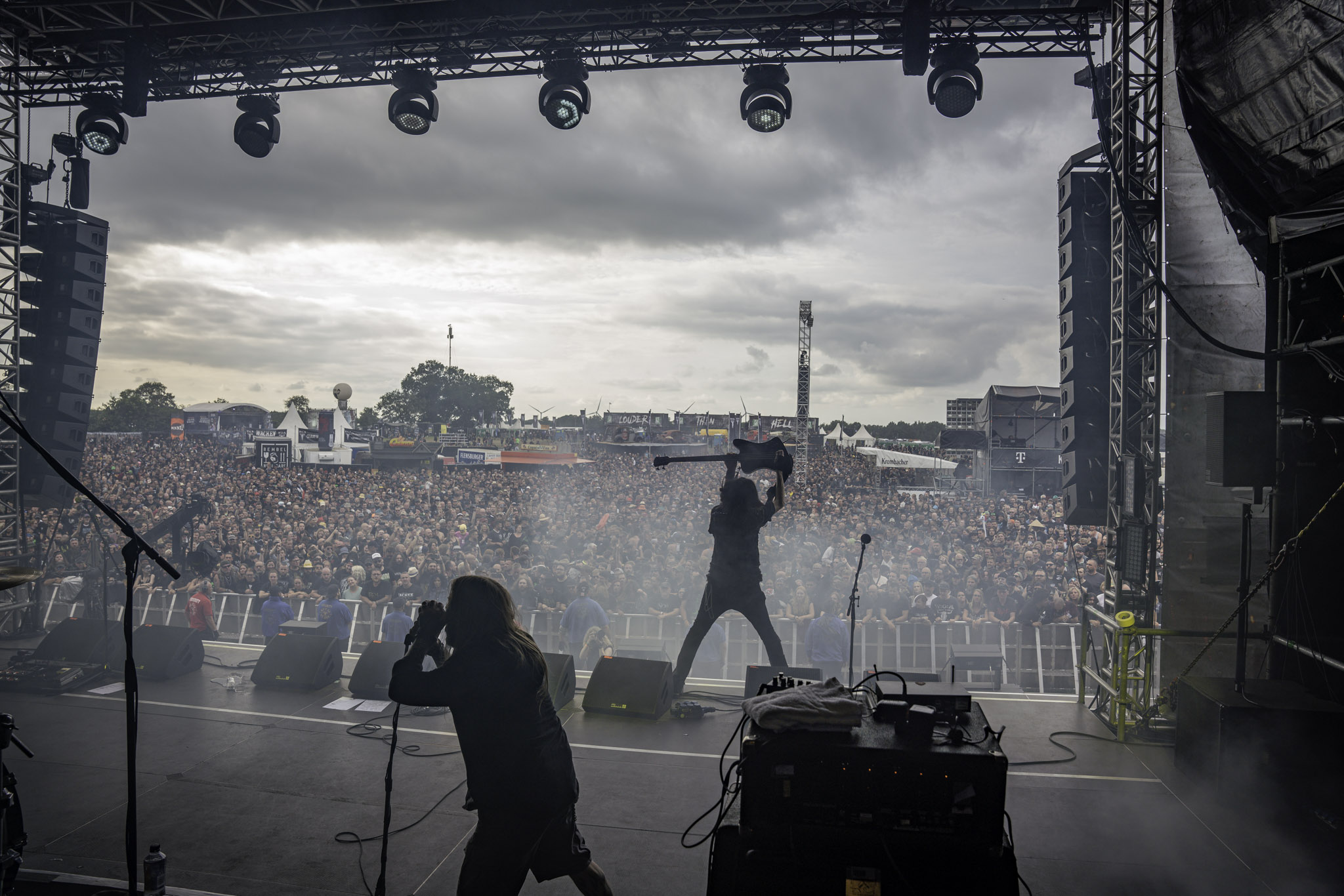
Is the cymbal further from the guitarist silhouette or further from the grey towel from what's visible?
the guitarist silhouette

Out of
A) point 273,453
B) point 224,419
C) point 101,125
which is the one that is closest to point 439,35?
point 101,125

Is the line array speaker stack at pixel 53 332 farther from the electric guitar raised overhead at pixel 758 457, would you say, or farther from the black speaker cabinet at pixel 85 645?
the electric guitar raised overhead at pixel 758 457

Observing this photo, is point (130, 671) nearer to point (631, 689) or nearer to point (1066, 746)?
point (631, 689)

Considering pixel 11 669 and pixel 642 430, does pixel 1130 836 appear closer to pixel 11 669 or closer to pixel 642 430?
pixel 11 669

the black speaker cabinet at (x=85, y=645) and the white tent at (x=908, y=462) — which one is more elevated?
the white tent at (x=908, y=462)

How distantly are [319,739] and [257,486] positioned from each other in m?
17.9

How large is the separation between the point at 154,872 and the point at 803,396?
93.7 feet

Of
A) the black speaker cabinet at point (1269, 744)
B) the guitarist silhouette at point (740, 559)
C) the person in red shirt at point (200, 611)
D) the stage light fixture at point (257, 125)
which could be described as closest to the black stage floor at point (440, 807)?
the black speaker cabinet at point (1269, 744)

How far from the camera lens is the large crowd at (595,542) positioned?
34.1 ft

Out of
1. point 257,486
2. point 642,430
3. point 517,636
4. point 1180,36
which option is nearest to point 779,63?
point 1180,36

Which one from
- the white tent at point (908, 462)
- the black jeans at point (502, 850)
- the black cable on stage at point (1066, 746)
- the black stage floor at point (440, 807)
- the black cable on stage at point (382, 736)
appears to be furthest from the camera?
the white tent at point (908, 462)

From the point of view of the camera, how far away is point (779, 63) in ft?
24.8

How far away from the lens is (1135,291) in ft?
21.0

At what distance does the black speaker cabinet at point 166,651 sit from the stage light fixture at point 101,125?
576cm
